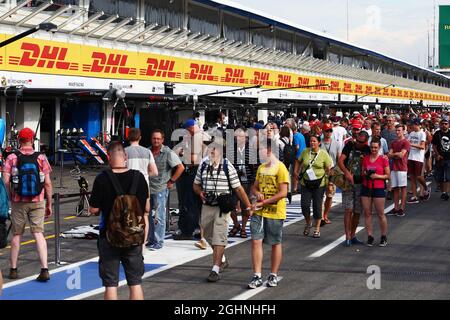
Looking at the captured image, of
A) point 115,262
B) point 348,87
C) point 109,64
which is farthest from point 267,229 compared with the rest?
point 348,87

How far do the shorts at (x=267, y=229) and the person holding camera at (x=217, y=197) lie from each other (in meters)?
0.29

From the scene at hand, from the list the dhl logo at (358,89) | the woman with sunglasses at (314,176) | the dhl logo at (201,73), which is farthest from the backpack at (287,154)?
the dhl logo at (358,89)

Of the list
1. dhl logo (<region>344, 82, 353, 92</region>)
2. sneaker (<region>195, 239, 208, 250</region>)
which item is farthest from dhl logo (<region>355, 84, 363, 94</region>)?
sneaker (<region>195, 239, 208, 250</region>)

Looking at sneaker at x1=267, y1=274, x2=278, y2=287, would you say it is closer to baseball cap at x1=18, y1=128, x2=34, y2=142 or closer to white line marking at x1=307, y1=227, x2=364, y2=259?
white line marking at x1=307, y1=227, x2=364, y2=259

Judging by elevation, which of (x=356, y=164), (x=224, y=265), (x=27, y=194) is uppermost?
(x=356, y=164)

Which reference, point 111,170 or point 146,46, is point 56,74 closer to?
point 146,46

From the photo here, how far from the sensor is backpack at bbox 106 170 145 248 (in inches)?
227

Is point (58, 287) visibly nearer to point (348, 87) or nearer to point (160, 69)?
point (160, 69)

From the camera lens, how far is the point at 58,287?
7.63 metres

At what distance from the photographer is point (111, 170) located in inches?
234

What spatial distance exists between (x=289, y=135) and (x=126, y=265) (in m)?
8.53

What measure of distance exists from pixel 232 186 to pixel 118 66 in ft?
64.6

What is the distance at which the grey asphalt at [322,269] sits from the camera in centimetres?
726
